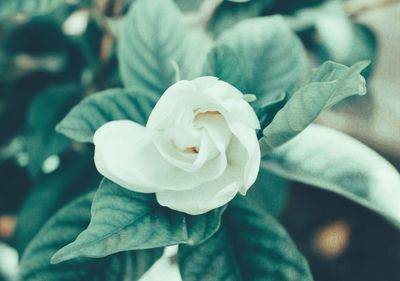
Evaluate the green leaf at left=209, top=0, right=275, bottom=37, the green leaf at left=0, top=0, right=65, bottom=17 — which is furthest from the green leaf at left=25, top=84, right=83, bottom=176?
the green leaf at left=209, top=0, right=275, bottom=37

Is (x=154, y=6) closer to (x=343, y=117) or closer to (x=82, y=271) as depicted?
(x=82, y=271)

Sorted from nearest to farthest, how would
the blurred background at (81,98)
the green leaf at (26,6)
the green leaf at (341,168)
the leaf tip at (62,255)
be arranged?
1. the leaf tip at (62,255)
2. the green leaf at (341,168)
3. the green leaf at (26,6)
4. the blurred background at (81,98)

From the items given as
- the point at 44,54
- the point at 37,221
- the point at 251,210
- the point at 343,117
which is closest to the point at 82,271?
the point at 251,210

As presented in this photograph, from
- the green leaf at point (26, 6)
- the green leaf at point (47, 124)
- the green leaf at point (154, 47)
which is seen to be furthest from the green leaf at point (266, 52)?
the green leaf at point (47, 124)

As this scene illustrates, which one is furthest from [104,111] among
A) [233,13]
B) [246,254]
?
[233,13]

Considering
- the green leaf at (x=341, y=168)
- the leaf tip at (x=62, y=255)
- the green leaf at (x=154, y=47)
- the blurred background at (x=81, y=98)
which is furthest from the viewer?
the blurred background at (x=81, y=98)

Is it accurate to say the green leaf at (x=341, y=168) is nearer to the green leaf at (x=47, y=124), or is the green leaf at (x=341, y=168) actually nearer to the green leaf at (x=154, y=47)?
the green leaf at (x=154, y=47)

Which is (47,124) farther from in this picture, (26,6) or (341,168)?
(341,168)

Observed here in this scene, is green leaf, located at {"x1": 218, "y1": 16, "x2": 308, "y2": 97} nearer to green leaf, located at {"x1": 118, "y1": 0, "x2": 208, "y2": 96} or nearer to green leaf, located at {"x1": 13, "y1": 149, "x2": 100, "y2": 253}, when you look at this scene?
green leaf, located at {"x1": 118, "y1": 0, "x2": 208, "y2": 96}

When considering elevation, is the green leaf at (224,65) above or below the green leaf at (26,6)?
above
